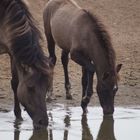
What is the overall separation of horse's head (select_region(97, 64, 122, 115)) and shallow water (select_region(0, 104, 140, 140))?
0.61 feet

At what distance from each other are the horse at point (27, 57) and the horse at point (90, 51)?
0.99m

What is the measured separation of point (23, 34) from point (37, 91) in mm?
896

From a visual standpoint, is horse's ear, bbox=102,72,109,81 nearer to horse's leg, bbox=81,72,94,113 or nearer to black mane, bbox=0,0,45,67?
horse's leg, bbox=81,72,94,113

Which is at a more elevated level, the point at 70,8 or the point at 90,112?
the point at 70,8

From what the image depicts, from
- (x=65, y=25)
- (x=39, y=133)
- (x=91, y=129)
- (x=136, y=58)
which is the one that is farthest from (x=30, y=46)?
(x=136, y=58)

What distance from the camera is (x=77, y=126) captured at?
836 centimetres

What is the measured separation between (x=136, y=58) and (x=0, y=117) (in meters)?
6.15

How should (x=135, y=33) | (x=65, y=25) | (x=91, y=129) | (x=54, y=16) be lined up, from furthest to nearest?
(x=135, y=33), (x=54, y=16), (x=65, y=25), (x=91, y=129)

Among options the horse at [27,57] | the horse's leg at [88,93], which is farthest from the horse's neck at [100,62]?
the horse at [27,57]

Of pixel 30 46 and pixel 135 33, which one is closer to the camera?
pixel 30 46

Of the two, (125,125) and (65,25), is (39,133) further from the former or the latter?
(65,25)

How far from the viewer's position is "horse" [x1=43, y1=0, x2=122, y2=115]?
29.3 feet

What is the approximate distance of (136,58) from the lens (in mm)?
13938

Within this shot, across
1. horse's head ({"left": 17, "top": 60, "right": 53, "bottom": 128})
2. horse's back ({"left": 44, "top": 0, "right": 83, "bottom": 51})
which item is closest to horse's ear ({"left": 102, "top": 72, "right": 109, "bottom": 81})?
horse's back ({"left": 44, "top": 0, "right": 83, "bottom": 51})
